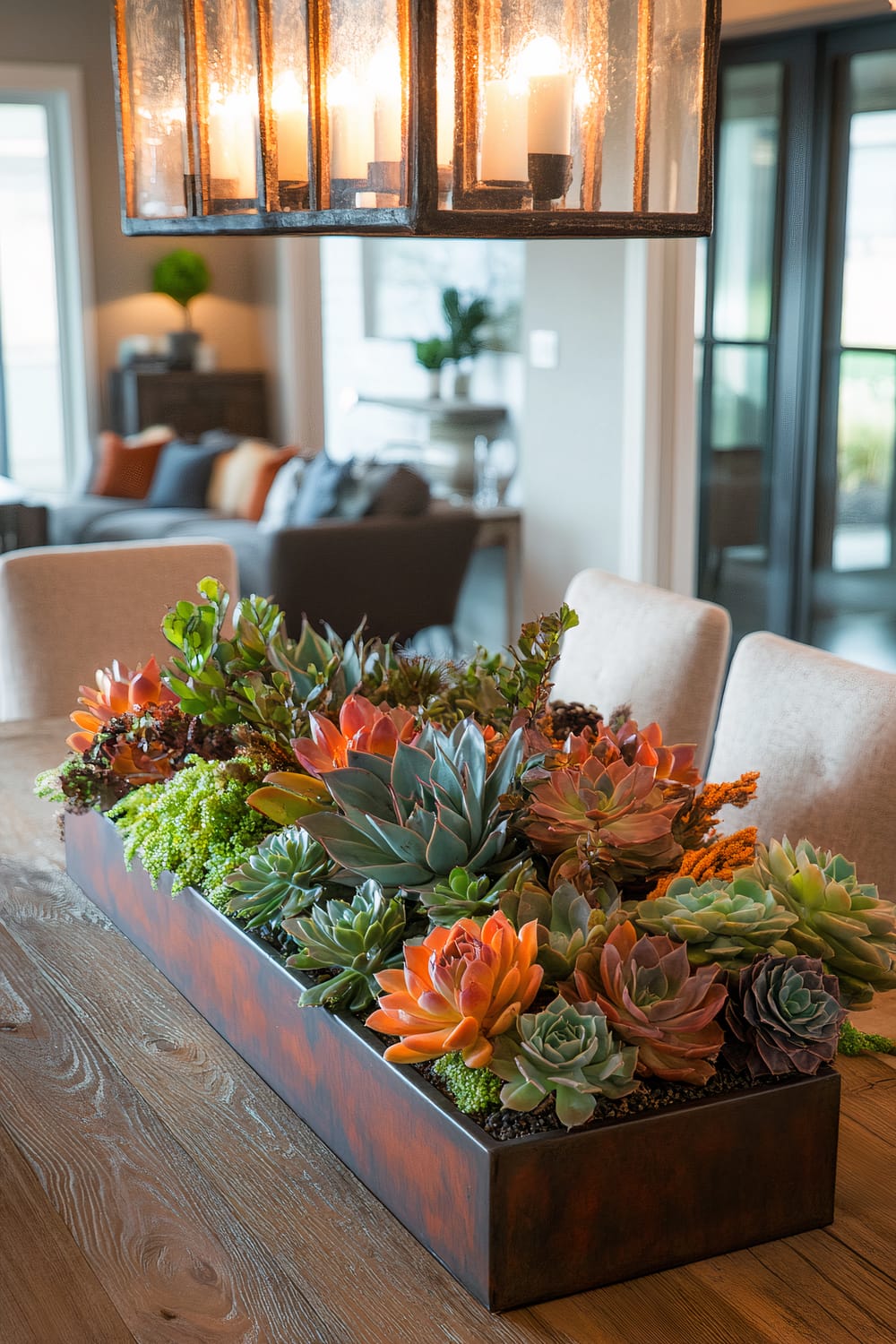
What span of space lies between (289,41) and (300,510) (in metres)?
3.86

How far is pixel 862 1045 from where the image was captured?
1.23 metres

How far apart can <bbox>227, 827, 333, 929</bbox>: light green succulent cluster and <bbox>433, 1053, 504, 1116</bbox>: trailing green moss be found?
222mm

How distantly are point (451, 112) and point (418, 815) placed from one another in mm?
563

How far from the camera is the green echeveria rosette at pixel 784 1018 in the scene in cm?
94

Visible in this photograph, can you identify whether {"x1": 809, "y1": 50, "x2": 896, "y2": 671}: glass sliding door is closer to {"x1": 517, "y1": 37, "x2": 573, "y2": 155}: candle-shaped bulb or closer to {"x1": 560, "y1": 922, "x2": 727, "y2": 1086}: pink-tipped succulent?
{"x1": 517, "y1": 37, "x2": 573, "y2": 155}: candle-shaped bulb

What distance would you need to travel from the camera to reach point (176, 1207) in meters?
1.00

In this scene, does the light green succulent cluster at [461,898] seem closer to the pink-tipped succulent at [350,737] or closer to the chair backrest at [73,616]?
the pink-tipped succulent at [350,737]

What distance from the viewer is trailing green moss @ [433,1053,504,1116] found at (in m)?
0.90

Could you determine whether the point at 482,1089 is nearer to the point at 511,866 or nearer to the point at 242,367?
the point at 511,866

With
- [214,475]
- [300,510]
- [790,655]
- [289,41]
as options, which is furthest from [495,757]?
[214,475]

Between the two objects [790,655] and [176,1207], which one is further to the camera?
[790,655]

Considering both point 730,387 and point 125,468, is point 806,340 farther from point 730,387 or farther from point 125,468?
point 125,468

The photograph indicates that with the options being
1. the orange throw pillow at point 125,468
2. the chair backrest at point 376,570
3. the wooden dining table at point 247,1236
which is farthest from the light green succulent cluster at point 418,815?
the orange throw pillow at point 125,468

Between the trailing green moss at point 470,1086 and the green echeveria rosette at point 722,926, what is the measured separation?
0.16m
